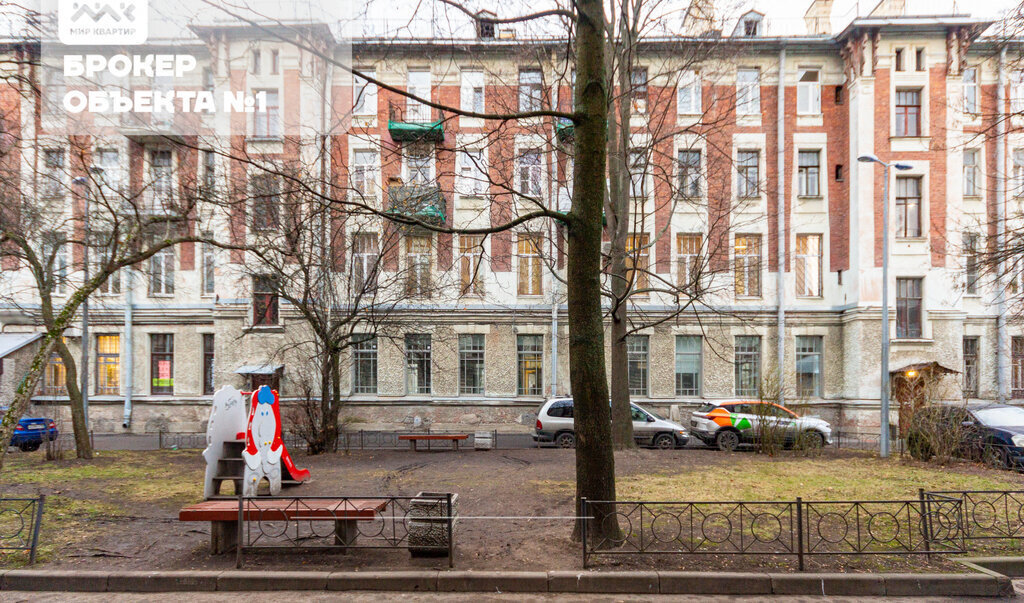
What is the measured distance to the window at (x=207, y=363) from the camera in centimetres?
2569

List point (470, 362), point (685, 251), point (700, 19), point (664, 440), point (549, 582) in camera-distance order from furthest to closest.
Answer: point (470, 362), point (685, 251), point (664, 440), point (700, 19), point (549, 582)

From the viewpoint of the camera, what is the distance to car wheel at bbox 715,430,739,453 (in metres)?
18.0

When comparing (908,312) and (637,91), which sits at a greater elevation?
(637,91)

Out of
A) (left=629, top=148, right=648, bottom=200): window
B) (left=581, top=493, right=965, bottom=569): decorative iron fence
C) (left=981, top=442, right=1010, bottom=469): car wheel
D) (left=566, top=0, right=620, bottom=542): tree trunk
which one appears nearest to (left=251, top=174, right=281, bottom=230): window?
(left=629, top=148, right=648, bottom=200): window

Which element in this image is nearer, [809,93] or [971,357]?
[971,357]

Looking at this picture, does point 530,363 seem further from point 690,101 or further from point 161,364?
Result: point 161,364

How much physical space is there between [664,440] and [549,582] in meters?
13.5

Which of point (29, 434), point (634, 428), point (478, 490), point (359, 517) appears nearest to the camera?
point (359, 517)

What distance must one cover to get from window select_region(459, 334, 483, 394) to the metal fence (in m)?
17.0

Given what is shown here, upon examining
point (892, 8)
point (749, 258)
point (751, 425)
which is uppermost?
point (892, 8)

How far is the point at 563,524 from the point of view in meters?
8.59

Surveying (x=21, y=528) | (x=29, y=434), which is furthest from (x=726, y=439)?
(x=29, y=434)

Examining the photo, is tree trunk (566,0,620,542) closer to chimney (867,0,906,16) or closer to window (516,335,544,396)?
window (516,335,544,396)

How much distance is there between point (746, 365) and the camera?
82.9ft
